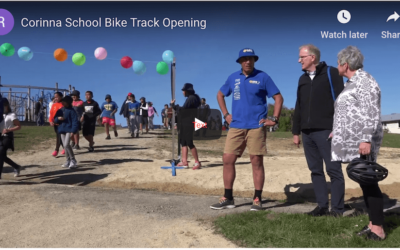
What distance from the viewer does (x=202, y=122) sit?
7.59m

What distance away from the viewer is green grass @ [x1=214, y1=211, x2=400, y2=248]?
11.0 feet

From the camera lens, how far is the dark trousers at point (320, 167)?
13.9 ft

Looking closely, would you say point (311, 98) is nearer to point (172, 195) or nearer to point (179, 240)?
point (179, 240)

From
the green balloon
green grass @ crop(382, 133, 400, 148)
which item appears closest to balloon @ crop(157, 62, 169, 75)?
the green balloon

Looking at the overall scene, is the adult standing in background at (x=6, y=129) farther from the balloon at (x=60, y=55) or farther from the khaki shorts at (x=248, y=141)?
the khaki shorts at (x=248, y=141)

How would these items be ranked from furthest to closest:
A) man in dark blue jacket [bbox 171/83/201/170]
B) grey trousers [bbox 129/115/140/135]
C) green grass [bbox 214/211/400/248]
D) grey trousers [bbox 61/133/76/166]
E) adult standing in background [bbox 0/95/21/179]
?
grey trousers [bbox 129/115/140/135] → grey trousers [bbox 61/133/76/166] → man in dark blue jacket [bbox 171/83/201/170] → adult standing in background [bbox 0/95/21/179] → green grass [bbox 214/211/400/248]

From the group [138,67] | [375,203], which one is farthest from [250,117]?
[138,67]

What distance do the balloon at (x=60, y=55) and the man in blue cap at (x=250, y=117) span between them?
813cm

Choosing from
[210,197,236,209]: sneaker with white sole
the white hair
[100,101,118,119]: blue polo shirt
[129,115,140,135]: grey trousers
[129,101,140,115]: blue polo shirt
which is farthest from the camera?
[129,115,140,135]: grey trousers

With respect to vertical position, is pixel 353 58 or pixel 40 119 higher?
pixel 353 58

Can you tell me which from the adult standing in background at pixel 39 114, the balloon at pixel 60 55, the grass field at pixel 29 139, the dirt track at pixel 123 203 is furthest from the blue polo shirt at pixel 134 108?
the adult standing in background at pixel 39 114

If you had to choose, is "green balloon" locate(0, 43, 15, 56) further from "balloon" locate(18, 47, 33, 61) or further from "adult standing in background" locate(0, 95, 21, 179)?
"adult standing in background" locate(0, 95, 21, 179)

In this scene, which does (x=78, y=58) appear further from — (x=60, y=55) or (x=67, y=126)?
(x=67, y=126)

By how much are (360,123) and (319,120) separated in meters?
0.95
